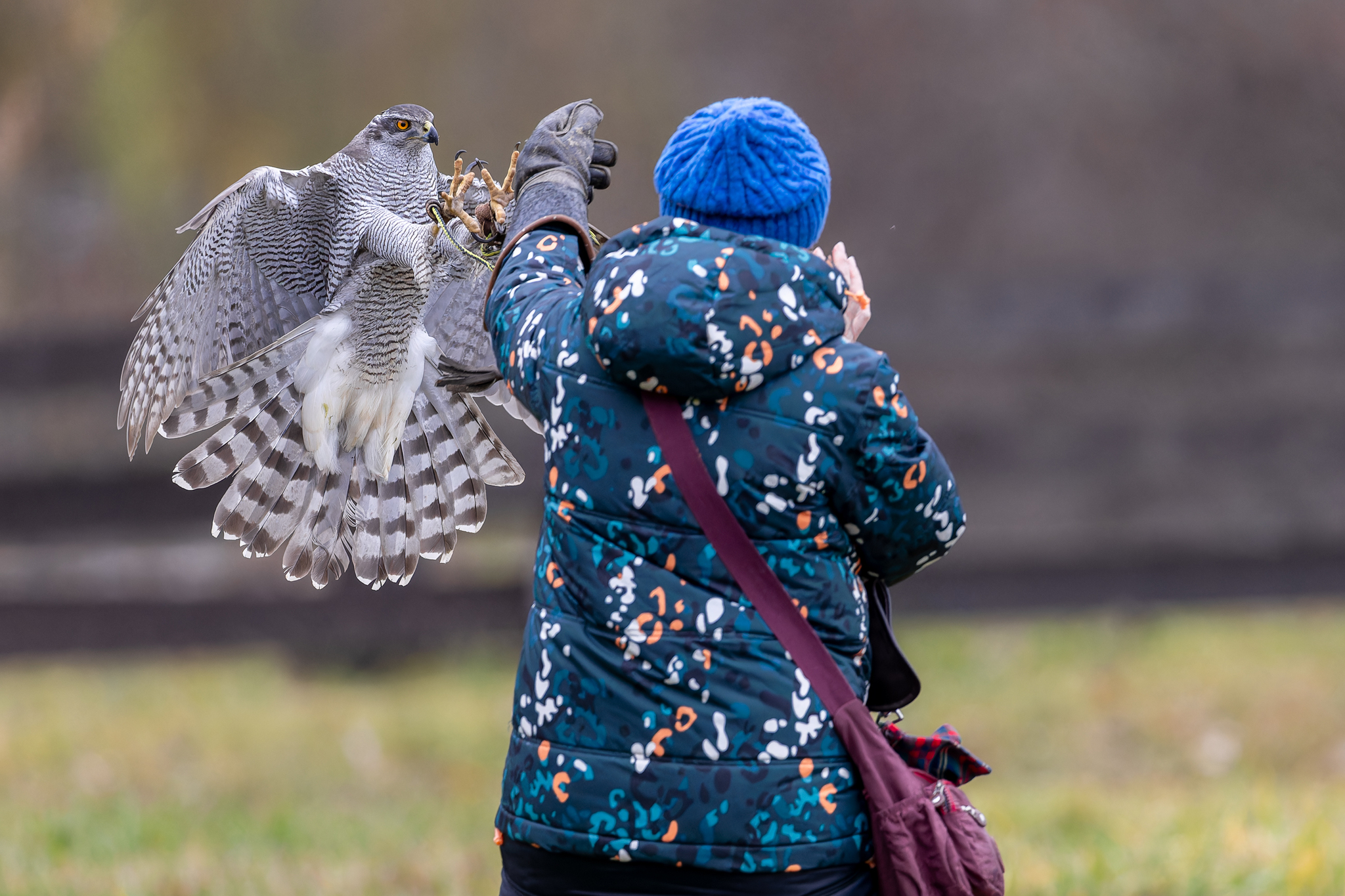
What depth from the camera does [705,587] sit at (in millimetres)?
1656

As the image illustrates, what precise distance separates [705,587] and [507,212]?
740mm

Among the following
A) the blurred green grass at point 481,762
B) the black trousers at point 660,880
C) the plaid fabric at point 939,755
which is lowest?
the blurred green grass at point 481,762

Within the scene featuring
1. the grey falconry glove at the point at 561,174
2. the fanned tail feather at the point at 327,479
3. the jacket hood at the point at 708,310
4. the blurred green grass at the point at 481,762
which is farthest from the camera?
the blurred green grass at the point at 481,762

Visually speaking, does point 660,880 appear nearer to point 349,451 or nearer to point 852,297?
point 852,297

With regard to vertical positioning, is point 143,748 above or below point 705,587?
below

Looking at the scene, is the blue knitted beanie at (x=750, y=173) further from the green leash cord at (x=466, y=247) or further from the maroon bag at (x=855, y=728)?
the green leash cord at (x=466, y=247)

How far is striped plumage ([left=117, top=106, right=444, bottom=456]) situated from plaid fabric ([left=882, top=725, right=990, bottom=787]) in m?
1.26

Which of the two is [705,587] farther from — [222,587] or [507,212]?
[222,587]

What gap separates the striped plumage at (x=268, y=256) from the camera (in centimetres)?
258

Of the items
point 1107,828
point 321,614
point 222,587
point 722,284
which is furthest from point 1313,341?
point 722,284

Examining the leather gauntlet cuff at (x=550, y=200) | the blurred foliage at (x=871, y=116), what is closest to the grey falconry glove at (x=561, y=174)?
the leather gauntlet cuff at (x=550, y=200)

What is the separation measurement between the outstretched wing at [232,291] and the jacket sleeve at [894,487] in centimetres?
140

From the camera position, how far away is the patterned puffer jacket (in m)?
1.60

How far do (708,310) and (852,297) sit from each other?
0.33 metres
